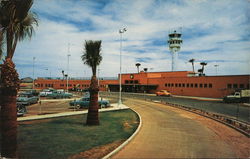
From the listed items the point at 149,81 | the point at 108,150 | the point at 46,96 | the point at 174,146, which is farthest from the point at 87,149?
the point at 149,81

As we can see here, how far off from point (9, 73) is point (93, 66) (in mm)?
7586

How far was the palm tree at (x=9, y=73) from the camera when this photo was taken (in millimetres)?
7121

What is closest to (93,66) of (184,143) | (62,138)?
(62,138)

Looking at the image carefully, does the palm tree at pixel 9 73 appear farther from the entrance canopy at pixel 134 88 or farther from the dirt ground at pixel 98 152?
the entrance canopy at pixel 134 88

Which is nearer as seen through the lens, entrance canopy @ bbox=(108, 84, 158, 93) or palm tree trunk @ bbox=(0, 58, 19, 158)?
palm tree trunk @ bbox=(0, 58, 19, 158)

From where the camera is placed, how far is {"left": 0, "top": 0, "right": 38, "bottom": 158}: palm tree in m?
7.12

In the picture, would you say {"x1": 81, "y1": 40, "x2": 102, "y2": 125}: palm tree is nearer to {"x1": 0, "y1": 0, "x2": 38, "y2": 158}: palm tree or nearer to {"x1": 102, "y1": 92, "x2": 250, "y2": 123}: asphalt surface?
{"x1": 0, "y1": 0, "x2": 38, "y2": 158}: palm tree

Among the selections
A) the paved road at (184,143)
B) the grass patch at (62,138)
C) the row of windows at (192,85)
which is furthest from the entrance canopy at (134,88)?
the grass patch at (62,138)

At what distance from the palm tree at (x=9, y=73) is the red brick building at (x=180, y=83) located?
30.7 m

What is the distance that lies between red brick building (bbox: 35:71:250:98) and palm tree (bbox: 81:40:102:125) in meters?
24.4

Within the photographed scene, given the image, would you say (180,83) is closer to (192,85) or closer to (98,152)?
(192,85)

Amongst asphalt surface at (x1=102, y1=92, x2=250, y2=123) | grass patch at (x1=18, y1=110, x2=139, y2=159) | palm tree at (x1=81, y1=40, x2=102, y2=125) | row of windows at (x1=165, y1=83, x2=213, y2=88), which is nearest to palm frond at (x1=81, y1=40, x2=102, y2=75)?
palm tree at (x1=81, y1=40, x2=102, y2=125)

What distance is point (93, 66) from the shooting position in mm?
14430

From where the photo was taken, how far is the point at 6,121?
7141 mm
